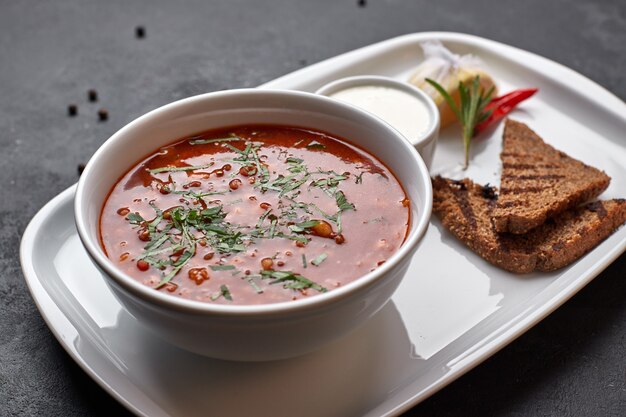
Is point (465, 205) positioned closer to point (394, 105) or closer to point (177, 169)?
point (394, 105)

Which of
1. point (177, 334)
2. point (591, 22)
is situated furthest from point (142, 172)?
point (591, 22)

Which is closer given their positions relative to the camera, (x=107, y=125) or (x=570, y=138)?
(x=570, y=138)

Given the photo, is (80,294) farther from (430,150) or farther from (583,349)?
(583,349)

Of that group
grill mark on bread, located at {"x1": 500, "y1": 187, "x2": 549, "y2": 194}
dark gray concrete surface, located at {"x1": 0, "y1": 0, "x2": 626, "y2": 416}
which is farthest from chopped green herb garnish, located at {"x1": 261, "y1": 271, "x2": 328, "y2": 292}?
grill mark on bread, located at {"x1": 500, "y1": 187, "x2": 549, "y2": 194}

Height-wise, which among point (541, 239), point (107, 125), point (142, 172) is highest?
point (142, 172)

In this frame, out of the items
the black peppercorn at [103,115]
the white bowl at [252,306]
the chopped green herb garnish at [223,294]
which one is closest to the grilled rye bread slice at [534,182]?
the white bowl at [252,306]

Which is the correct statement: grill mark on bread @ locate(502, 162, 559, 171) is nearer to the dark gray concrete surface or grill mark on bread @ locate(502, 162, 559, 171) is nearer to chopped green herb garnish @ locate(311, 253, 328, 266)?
the dark gray concrete surface
